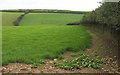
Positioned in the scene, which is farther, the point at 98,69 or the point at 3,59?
the point at 3,59

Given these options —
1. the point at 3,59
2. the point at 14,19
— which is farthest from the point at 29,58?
the point at 14,19

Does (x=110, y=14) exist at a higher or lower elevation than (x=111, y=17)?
higher

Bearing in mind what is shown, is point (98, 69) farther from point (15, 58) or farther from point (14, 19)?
point (14, 19)

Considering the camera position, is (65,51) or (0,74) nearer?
(0,74)

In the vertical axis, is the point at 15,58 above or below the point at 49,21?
below

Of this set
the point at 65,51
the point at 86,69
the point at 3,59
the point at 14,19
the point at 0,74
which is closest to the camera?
the point at 0,74

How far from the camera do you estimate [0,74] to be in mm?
7496

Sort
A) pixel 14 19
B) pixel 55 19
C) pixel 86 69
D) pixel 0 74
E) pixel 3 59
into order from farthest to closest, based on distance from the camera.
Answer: pixel 55 19 < pixel 14 19 < pixel 3 59 < pixel 86 69 < pixel 0 74

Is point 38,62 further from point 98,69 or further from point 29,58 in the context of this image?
point 98,69

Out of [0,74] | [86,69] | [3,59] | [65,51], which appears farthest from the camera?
[65,51]

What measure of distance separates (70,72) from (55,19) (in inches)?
2404

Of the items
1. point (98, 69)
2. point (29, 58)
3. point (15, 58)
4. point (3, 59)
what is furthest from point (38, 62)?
point (98, 69)

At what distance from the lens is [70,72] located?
7852mm

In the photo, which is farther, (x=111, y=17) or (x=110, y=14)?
(x=110, y=14)
